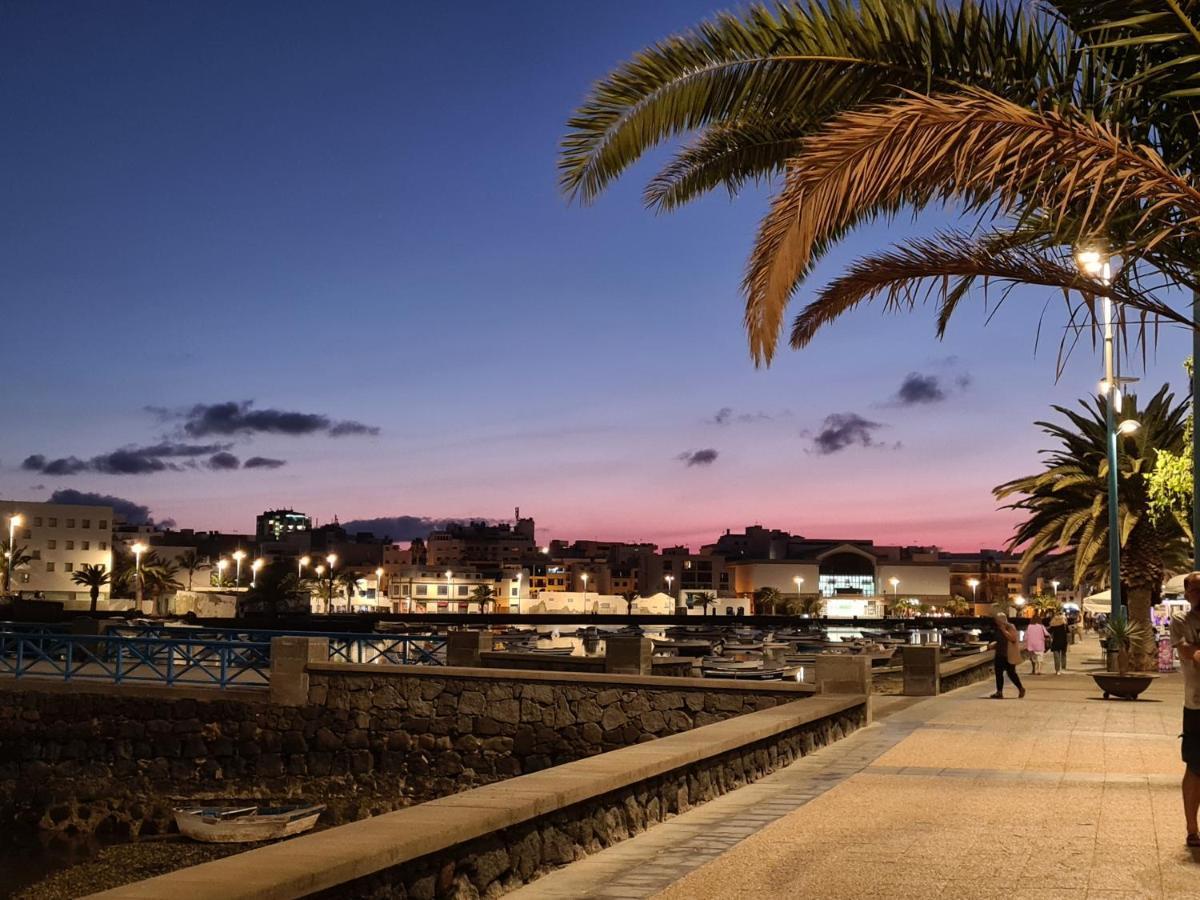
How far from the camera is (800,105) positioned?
9.40 meters

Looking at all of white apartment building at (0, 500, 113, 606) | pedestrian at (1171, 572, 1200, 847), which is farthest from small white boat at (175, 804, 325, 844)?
white apartment building at (0, 500, 113, 606)

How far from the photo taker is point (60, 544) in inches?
5551

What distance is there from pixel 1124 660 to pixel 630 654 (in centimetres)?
1051

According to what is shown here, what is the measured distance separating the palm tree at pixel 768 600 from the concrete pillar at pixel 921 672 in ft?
417

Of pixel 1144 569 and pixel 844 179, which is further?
pixel 1144 569

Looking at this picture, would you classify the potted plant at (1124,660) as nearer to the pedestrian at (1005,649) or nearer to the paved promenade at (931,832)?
the pedestrian at (1005,649)

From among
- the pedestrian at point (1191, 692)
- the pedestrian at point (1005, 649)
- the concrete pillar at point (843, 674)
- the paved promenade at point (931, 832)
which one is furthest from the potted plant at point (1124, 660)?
the pedestrian at point (1191, 692)

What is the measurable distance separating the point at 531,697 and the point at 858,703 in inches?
405

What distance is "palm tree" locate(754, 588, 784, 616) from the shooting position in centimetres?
15375

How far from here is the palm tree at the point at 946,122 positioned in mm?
7297

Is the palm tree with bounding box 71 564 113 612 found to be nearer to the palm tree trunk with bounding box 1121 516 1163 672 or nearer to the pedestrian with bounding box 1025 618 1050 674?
the pedestrian with bounding box 1025 618 1050 674

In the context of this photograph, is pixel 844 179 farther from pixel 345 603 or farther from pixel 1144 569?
pixel 345 603

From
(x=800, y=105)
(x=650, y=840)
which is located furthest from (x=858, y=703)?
(x=800, y=105)

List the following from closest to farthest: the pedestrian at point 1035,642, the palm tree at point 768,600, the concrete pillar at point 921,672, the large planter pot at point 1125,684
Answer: the large planter pot at point 1125,684 → the concrete pillar at point 921,672 → the pedestrian at point 1035,642 → the palm tree at point 768,600
